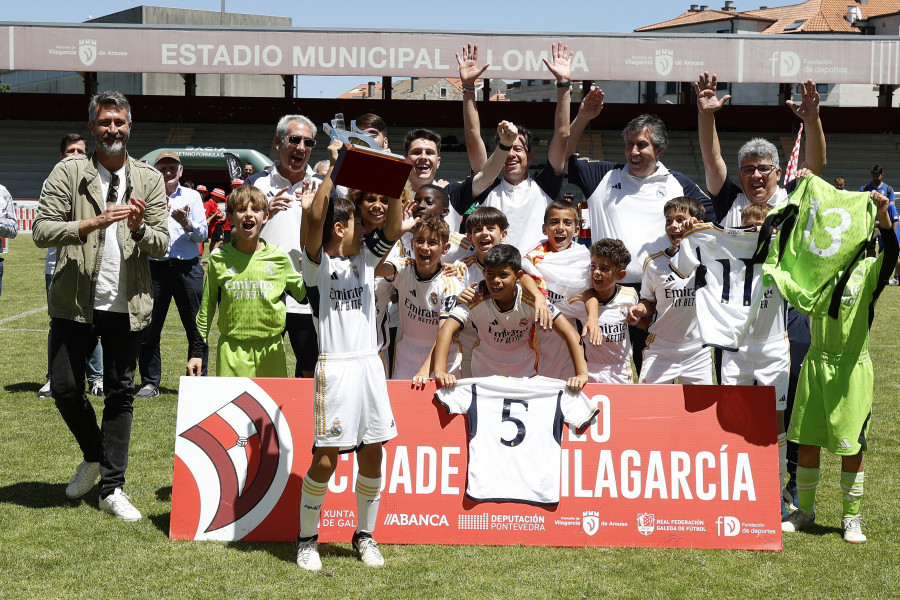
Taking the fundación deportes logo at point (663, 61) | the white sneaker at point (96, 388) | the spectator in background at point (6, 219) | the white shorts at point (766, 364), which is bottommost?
the white sneaker at point (96, 388)

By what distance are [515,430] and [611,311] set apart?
1.08 metres

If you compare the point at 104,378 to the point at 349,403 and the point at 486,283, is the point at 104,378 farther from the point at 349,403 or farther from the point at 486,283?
the point at 486,283

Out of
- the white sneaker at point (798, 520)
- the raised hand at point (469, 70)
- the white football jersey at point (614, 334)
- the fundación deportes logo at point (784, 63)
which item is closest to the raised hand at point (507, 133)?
the raised hand at point (469, 70)

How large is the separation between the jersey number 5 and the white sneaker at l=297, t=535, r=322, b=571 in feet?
3.96

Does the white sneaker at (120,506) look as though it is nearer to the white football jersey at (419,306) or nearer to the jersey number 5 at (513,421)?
the white football jersey at (419,306)

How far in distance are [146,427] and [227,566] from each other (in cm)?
323

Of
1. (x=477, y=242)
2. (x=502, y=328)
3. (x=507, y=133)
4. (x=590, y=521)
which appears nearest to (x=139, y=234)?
(x=477, y=242)

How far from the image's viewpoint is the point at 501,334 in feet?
18.4

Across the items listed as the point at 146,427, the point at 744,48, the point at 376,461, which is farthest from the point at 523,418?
the point at 744,48

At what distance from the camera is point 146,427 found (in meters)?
7.50

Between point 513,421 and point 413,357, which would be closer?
point 513,421

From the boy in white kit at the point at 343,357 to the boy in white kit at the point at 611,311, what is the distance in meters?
1.59

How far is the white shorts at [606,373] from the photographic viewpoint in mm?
5809

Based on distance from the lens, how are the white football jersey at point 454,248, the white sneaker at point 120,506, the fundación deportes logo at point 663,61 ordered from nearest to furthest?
the white sneaker at point 120,506 < the white football jersey at point 454,248 < the fundación deportes logo at point 663,61
